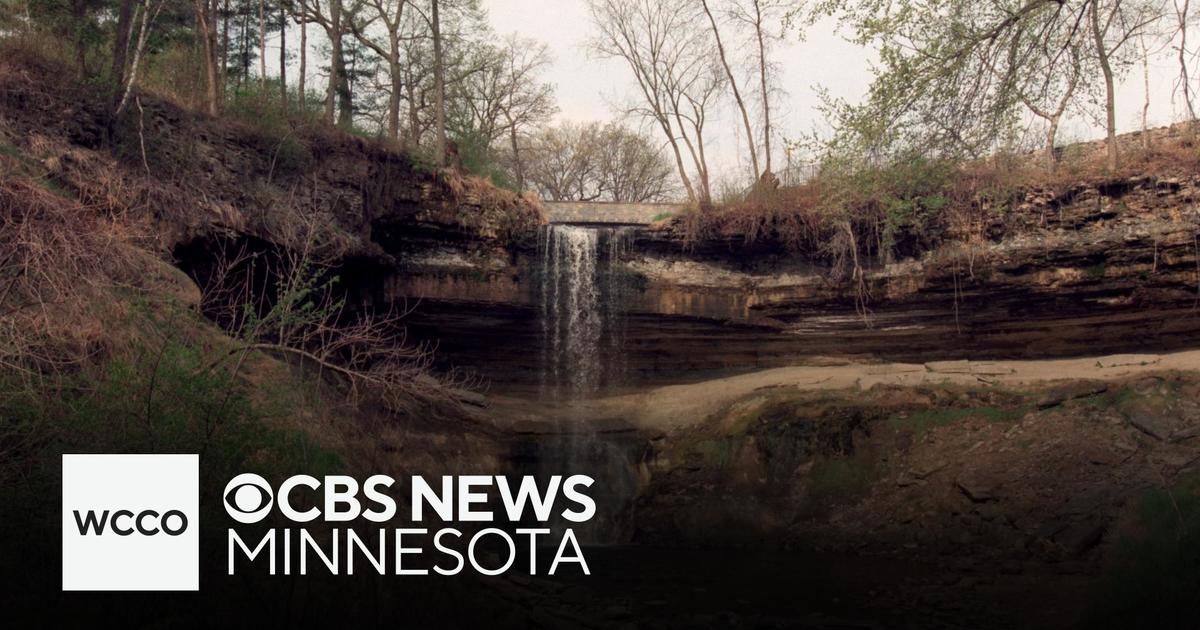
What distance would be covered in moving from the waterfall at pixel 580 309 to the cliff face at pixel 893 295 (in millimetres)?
320

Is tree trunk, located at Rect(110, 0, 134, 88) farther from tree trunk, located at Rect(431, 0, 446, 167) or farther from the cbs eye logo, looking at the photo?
the cbs eye logo

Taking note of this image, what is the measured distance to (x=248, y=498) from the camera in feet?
28.5

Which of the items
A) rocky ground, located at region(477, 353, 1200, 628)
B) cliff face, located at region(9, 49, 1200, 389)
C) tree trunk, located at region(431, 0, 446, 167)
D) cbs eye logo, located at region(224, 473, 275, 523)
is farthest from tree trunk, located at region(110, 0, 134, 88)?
rocky ground, located at region(477, 353, 1200, 628)

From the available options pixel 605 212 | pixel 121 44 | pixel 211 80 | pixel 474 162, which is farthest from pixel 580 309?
pixel 121 44

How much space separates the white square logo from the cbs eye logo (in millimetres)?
333

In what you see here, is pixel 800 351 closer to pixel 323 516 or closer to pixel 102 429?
pixel 323 516

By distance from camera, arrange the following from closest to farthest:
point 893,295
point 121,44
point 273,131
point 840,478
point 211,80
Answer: point 121,44
point 840,478
point 273,131
point 211,80
point 893,295

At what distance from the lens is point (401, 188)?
68.3 feet

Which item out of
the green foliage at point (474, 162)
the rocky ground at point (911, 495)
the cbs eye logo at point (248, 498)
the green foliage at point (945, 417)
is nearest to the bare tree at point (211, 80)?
the green foliage at point (474, 162)

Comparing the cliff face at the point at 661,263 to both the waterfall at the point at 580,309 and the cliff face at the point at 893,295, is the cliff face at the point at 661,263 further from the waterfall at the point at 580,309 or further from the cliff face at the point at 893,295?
the waterfall at the point at 580,309

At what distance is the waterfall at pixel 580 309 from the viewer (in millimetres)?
21875

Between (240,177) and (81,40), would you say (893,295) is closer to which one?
(240,177)

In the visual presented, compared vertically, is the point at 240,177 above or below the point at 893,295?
above

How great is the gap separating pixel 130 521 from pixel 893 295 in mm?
17544
